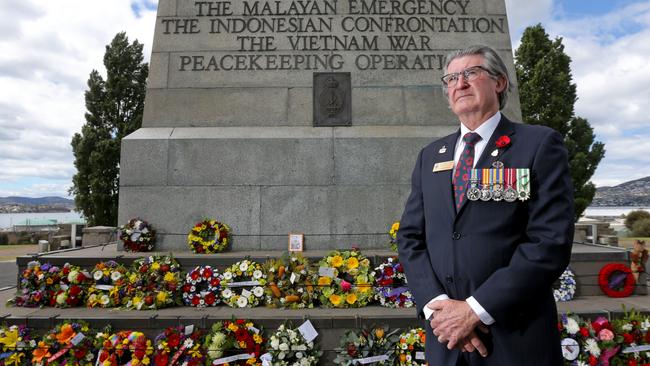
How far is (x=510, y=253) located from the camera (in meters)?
2.27

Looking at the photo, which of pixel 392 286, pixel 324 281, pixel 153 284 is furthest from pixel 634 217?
pixel 153 284

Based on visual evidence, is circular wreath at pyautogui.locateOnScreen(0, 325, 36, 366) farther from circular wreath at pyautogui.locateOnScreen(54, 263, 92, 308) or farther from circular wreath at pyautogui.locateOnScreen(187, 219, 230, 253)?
circular wreath at pyautogui.locateOnScreen(187, 219, 230, 253)

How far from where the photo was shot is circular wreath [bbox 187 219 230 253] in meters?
6.69

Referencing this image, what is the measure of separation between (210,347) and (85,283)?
231 cm

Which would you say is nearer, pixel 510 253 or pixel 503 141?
pixel 510 253

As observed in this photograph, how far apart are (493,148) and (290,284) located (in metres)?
3.71

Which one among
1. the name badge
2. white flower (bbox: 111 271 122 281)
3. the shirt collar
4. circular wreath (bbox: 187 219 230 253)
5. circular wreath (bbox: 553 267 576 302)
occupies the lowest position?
circular wreath (bbox: 553 267 576 302)

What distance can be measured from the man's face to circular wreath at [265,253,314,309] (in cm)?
358

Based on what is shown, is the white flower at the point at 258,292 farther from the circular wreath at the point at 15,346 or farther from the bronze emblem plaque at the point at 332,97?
the bronze emblem plaque at the point at 332,97

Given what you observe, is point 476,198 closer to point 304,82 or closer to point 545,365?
point 545,365

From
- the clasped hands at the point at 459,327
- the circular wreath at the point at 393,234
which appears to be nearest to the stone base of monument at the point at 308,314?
the circular wreath at the point at 393,234

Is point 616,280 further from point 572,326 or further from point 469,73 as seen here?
point 469,73

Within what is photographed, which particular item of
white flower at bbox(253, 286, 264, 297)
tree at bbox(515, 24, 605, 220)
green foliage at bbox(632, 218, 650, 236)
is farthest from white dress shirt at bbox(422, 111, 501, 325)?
green foliage at bbox(632, 218, 650, 236)

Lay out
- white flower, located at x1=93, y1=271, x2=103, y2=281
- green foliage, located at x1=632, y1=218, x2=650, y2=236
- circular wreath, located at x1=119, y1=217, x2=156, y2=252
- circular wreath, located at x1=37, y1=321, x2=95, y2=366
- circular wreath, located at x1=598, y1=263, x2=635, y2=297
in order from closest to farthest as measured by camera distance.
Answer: circular wreath, located at x1=37, y1=321, x2=95, y2=366 < white flower, located at x1=93, y1=271, x2=103, y2=281 < circular wreath, located at x1=598, y1=263, x2=635, y2=297 < circular wreath, located at x1=119, y1=217, x2=156, y2=252 < green foliage, located at x1=632, y1=218, x2=650, y2=236
